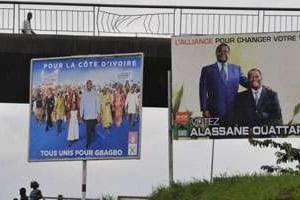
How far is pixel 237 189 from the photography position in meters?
10.2

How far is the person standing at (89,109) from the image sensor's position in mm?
15789

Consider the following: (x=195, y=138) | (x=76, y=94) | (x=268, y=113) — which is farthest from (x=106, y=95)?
(x=268, y=113)

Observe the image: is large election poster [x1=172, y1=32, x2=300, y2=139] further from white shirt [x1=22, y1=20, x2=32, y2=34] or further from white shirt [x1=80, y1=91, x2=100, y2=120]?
white shirt [x1=22, y1=20, x2=32, y2=34]

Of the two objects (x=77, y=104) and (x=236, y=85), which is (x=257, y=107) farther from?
(x=77, y=104)

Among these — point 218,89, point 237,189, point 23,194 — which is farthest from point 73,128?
point 237,189

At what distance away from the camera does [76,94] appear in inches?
639

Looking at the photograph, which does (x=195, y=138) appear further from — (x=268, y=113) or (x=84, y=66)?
(x=84, y=66)

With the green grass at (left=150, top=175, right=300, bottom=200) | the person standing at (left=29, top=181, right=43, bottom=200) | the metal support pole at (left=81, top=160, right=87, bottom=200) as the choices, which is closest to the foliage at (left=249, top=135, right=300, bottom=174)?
the green grass at (left=150, top=175, right=300, bottom=200)

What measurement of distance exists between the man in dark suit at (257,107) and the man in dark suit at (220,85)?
0.17 meters

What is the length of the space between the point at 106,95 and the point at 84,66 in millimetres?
732

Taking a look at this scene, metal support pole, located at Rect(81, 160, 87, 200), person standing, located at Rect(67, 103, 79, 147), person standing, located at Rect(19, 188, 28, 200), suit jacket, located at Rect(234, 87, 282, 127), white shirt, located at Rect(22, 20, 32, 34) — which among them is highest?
white shirt, located at Rect(22, 20, 32, 34)

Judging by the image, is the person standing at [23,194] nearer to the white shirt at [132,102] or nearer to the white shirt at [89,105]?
the white shirt at [89,105]

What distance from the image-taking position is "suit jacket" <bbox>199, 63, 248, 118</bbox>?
56.6 ft

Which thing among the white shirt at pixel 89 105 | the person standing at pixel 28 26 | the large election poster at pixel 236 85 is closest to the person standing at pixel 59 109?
the white shirt at pixel 89 105
